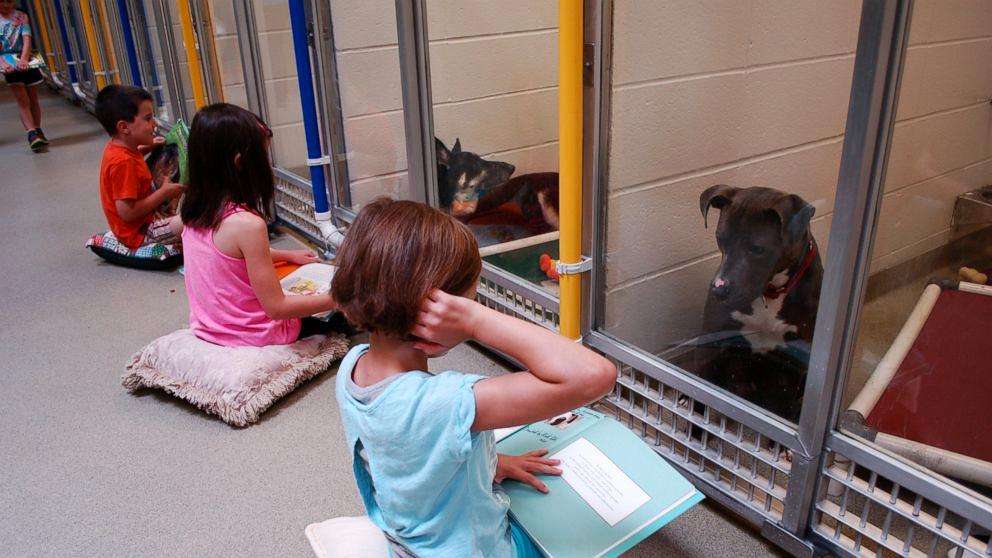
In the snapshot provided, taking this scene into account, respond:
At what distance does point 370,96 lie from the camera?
2.56 m

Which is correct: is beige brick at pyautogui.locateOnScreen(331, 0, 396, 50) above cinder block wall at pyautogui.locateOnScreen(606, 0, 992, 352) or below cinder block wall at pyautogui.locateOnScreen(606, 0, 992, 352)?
above

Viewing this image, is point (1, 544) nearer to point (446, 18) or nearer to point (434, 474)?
point (434, 474)

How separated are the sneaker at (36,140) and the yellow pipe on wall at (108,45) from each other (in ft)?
2.37

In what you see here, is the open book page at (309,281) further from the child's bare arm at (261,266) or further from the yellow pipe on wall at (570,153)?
the yellow pipe on wall at (570,153)

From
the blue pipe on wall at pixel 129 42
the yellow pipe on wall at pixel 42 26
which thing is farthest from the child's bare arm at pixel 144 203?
the yellow pipe on wall at pixel 42 26

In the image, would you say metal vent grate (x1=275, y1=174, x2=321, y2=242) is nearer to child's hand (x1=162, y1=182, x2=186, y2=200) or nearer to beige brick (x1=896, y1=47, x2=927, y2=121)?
child's hand (x1=162, y1=182, x2=186, y2=200)

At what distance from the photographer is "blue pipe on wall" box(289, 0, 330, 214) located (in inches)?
100

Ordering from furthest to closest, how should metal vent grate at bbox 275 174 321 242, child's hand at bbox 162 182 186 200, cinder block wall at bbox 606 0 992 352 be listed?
metal vent grate at bbox 275 174 321 242 → child's hand at bbox 162 182 186 200 → cinder block wall at bbox 606 0 992 352

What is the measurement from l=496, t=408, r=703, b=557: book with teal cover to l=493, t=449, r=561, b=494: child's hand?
0.04ft

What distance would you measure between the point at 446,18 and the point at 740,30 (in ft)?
3.19

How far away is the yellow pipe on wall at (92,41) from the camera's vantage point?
5523mm

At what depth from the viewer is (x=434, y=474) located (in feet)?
3.21

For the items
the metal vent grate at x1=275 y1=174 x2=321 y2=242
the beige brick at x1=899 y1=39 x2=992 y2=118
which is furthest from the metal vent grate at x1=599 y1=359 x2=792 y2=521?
the metal vent grate at x1=275 y1=174 x2=321 y2=242

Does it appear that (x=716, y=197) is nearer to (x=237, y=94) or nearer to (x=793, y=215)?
(x=793, y=215)
